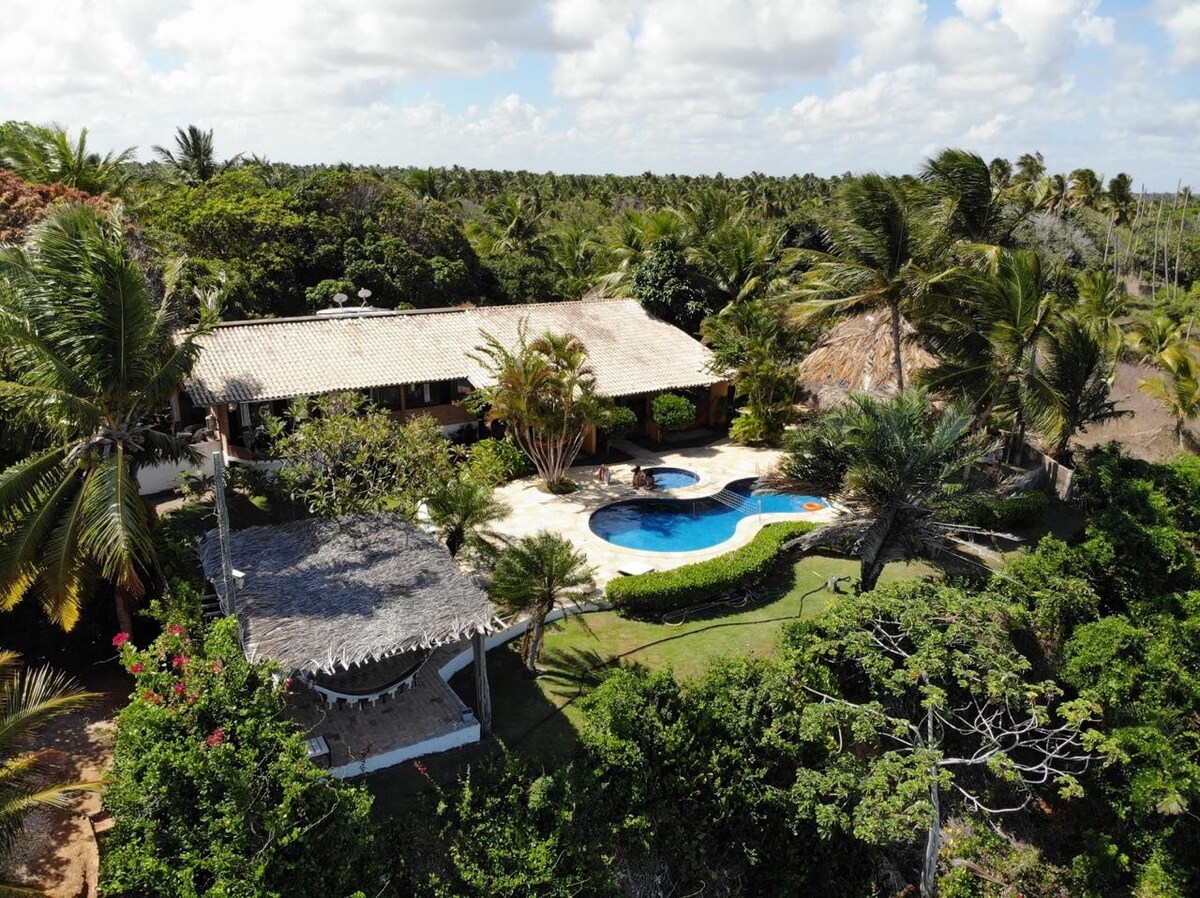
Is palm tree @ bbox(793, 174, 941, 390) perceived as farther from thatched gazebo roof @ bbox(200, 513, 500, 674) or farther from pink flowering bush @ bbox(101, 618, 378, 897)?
pink flowering bush @ bbox(101, 618, 378, 897)

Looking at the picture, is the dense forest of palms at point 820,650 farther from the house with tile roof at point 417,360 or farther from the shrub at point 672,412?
the shrub at point 672,412

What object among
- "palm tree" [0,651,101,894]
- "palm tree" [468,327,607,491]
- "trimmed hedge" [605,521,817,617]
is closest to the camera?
"palm tree" [0,651,101,894]

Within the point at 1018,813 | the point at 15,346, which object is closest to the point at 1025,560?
the point at 1018,813

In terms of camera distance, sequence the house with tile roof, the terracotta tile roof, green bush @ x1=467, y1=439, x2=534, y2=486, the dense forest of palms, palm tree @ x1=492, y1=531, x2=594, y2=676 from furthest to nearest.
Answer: green bush @ x1=467, y1=439, x2=534, y2=486 < the house with tile roof < the terracotta tile roof < palm tree @ x1=492, y1=531, x2=594, y2=676 < the dense forest of palms

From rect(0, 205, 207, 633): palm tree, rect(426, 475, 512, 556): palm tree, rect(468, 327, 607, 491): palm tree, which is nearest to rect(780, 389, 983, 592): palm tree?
rect(426, 475, 512, 556): palm tree

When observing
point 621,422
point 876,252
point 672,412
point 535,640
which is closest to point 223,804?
point 535,640

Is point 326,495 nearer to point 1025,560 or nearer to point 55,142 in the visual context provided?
point 1025,560

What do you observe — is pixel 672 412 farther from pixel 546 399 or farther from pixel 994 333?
pixel 994 333
